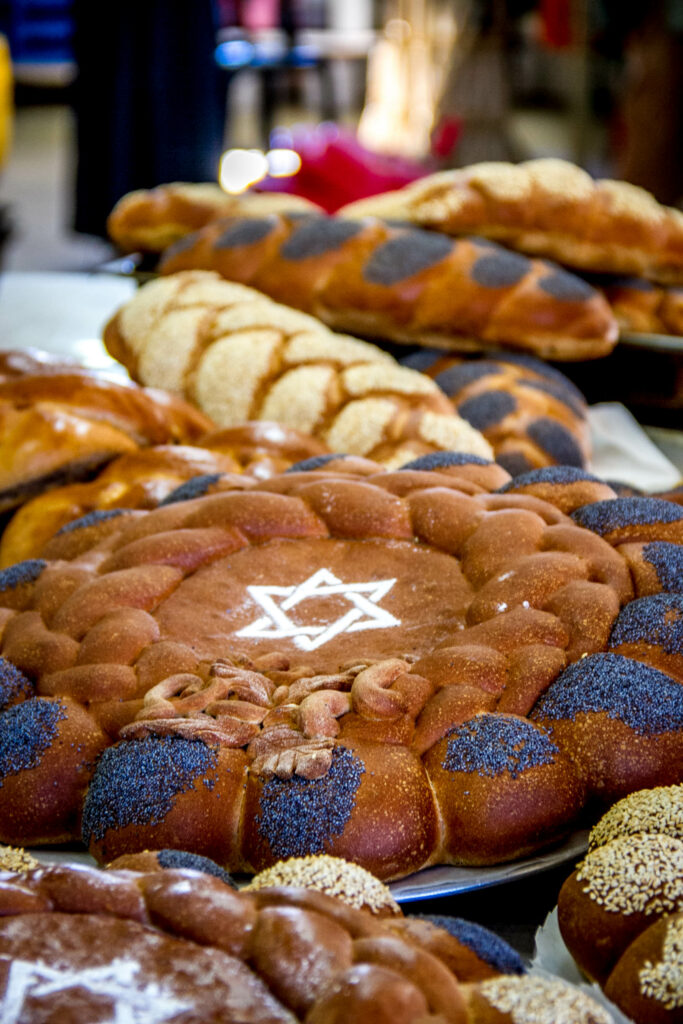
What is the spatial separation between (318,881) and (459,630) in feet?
0.93

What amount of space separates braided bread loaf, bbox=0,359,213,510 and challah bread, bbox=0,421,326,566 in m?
0.02

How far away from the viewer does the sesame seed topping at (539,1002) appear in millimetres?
430

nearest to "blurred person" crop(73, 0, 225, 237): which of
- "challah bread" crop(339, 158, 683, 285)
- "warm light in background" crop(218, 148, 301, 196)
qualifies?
"warm light in background" crop(218, 148, 301, 196)

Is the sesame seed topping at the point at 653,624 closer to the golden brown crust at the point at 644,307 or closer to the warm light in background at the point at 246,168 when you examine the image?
the golden brown crust at the point at 644,307

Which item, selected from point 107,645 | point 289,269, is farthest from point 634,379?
point 107,645

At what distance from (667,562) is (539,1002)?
42cm

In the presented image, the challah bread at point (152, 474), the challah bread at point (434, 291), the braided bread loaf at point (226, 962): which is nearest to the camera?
the braided bread loaf at point (226, 962)

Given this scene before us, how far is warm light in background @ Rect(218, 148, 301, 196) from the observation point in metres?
3.50

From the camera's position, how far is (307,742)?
2.16ft

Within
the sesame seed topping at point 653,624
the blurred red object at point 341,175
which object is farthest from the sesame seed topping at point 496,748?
the blurred red object at point 341,175

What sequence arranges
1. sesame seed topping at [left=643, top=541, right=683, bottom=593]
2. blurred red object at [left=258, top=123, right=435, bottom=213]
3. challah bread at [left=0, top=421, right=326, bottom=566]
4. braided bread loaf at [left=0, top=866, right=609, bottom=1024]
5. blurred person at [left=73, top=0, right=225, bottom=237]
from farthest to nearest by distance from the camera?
1. blurred person at [left=73, top=0, right=225, bottom=237]
2. blurred red object at [left=258, top=123, right=435, bottom=213]
3. challah bread at [left=0, top=421, right=326, bottom=566]
4. sesame seed topping at [left=643, top=541, right=683, bottom=593]
5. braided bread loaf at [left=0, top=866, right=609, bottom=1024]

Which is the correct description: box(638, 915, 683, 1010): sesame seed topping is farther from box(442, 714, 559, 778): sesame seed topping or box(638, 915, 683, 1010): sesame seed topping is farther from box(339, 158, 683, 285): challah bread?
box(339, 158, 683, 285): challah bread

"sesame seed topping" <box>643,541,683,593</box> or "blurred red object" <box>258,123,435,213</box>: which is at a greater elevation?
"blurred red object" <box>258,123,435,213</box>

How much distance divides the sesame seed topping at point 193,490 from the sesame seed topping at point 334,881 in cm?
49
